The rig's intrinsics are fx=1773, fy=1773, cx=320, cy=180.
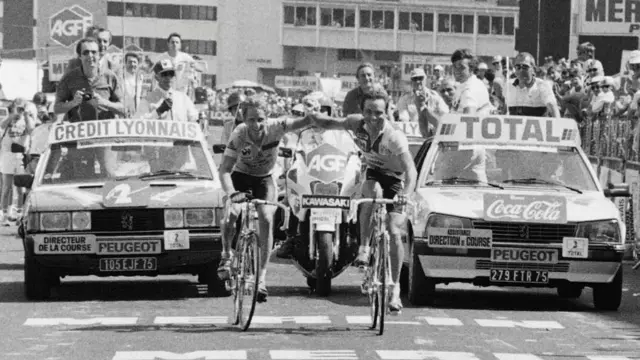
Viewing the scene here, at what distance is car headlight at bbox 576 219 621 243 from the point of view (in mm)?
15242

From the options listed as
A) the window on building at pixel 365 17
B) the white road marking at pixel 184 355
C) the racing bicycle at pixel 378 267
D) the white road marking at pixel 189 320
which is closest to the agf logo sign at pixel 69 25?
the white road marking at pixel 189 320

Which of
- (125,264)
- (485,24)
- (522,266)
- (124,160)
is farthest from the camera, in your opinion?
(485,24)

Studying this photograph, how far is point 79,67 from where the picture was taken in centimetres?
1962

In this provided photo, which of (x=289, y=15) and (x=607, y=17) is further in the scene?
(x=289, y=15)

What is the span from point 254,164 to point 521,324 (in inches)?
98.7

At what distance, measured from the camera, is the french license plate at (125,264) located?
15469 millimetres

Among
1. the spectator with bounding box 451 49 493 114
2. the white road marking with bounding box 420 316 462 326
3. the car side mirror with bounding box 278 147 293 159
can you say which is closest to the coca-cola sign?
the white road marking with bounding box 420 316 462 326

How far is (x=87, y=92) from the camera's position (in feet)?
63.5

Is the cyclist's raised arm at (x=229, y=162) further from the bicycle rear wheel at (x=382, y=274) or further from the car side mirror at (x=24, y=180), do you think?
the car side mirror at (x=24, y=180)

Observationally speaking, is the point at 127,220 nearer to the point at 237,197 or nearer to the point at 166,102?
the point at 237,197

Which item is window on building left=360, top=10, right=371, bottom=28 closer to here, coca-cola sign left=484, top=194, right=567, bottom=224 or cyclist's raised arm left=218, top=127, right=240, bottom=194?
coca-cola sign left=484, top=194, right=567, bottom=224

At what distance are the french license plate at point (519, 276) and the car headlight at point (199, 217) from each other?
251 centimetres

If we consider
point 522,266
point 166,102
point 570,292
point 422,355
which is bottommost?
point 570,292

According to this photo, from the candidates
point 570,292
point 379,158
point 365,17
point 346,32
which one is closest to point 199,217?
point 379,158
